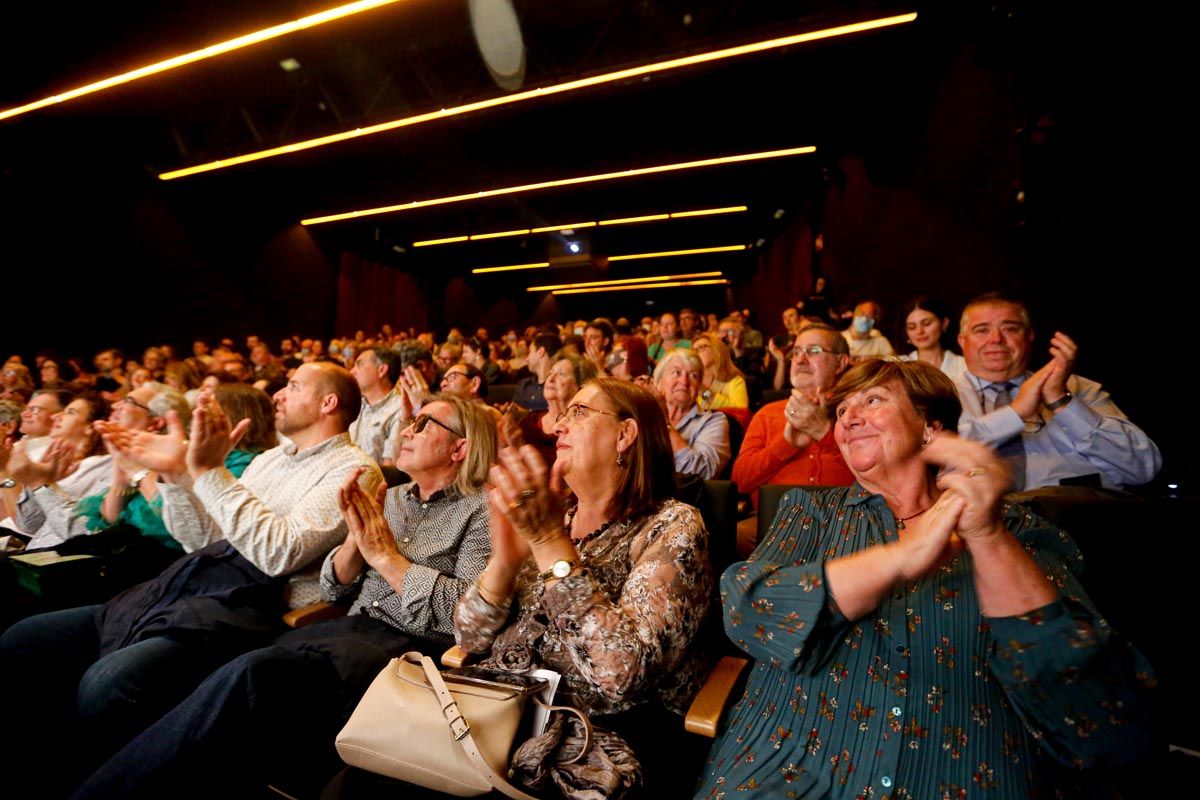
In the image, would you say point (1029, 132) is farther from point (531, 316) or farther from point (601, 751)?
point (531, 316)

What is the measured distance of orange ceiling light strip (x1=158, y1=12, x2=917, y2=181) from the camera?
16.9 feet

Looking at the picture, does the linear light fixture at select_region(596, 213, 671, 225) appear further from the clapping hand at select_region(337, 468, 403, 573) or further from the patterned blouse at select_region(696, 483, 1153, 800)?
the patterned blouse at select_region(696, 483, 1153, 800)

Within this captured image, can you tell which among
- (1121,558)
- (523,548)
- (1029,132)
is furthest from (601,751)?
(1029,132)

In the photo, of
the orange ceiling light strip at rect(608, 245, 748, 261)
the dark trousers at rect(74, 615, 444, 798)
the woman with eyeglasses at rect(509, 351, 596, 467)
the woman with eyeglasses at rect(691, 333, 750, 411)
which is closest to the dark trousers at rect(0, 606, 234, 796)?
the dark trousers at rect(74, 615, 444, 798)

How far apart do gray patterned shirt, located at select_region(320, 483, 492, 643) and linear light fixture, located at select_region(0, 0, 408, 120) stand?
14.7 ft

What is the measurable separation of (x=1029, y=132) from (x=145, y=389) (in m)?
5.46

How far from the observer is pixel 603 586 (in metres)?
1.40

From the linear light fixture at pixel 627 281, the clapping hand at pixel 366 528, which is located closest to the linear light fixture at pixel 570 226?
the linear light fixture at pixel 627 281

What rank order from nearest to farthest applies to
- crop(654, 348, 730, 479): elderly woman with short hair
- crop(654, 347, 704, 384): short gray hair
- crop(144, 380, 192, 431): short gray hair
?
crop(144, 380, 192, 431): short gray hair → crop(654, 348, 730, 479): elderly woman with short hair → crop(654, 347, 704, 384): short gray hair

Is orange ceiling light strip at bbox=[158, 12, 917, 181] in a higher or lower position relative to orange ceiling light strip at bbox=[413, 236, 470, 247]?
lower

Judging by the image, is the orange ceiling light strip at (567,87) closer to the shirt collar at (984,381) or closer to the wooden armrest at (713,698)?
the shirt collar at (984,381)

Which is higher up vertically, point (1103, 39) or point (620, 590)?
point (1103, 39)

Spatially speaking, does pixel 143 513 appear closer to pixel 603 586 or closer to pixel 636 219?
pixel 603 586

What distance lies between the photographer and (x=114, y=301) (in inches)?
358
